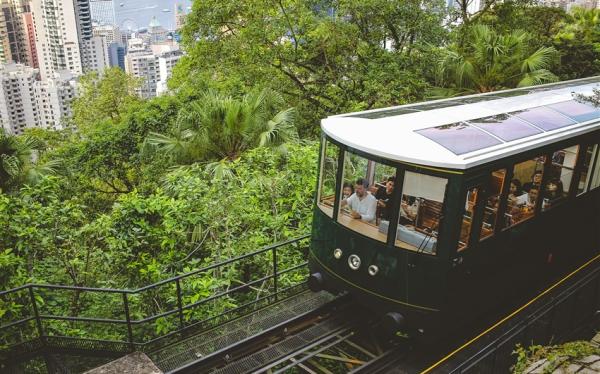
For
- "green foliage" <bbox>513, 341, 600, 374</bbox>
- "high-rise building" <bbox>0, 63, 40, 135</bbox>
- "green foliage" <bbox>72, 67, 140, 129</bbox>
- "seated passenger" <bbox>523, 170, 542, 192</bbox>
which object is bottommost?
"high-rise building" <bbox>0, 63, 40, 135</bbox>

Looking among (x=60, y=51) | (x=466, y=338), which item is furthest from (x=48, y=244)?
(x=60, y=51)

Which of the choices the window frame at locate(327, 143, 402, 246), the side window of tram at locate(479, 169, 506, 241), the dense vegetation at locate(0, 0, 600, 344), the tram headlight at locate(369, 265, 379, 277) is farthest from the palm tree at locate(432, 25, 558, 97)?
the tram headlight at locate(369, 265, 379, 277)

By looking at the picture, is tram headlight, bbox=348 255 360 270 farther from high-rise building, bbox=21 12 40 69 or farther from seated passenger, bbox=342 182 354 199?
high-rise building, bbox=21 12 40 69

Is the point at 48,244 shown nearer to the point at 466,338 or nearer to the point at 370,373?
the point at 370,373

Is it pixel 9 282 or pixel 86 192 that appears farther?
pixel 86 192

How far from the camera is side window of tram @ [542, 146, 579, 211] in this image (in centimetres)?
759

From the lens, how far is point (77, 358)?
7.58 metres

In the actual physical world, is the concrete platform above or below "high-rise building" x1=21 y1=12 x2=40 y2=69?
above

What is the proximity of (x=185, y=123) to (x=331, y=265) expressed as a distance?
4915mm

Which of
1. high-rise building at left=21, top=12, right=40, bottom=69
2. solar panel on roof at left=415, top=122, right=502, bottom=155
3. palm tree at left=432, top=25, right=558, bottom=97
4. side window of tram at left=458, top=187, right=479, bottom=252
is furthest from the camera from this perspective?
high-rise building at left=21, top=12, right=40, bottom=69

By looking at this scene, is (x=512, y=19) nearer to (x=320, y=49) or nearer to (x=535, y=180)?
(x=320, y=49)

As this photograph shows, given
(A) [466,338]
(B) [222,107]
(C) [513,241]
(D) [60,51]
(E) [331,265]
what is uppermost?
(B) [222,107]

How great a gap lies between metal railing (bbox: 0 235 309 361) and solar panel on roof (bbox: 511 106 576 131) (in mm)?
3891

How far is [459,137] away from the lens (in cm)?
664
